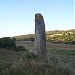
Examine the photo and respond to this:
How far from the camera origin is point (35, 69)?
37.5ft

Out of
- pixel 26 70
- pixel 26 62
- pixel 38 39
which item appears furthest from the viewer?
pixel 38 39

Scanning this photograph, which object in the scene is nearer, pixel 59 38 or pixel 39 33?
pixel 39 33

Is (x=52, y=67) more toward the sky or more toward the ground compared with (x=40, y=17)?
more toward the ground

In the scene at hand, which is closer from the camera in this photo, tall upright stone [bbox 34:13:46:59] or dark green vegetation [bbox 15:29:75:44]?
tall upright stone [bbox 34:13:46:59]

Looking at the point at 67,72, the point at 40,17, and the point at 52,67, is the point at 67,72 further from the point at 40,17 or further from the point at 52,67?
the point at 40,17

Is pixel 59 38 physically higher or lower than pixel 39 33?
lower

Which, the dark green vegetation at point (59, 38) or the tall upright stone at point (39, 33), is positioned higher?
the tall upright stone at point (39, 33)

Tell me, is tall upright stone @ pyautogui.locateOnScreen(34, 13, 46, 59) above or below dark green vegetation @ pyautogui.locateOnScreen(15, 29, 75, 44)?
above

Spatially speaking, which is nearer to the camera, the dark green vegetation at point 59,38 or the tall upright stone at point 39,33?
the tall upright stone at point 39,33

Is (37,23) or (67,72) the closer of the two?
(67,72)

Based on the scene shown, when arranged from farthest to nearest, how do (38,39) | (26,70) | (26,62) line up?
(38,39) → (26,62) → (26,70)

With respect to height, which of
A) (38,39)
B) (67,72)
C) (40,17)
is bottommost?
(67,72)

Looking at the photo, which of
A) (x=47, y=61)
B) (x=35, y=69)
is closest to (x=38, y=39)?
(x=47, y=61)

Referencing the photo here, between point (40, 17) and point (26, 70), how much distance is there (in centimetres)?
532
